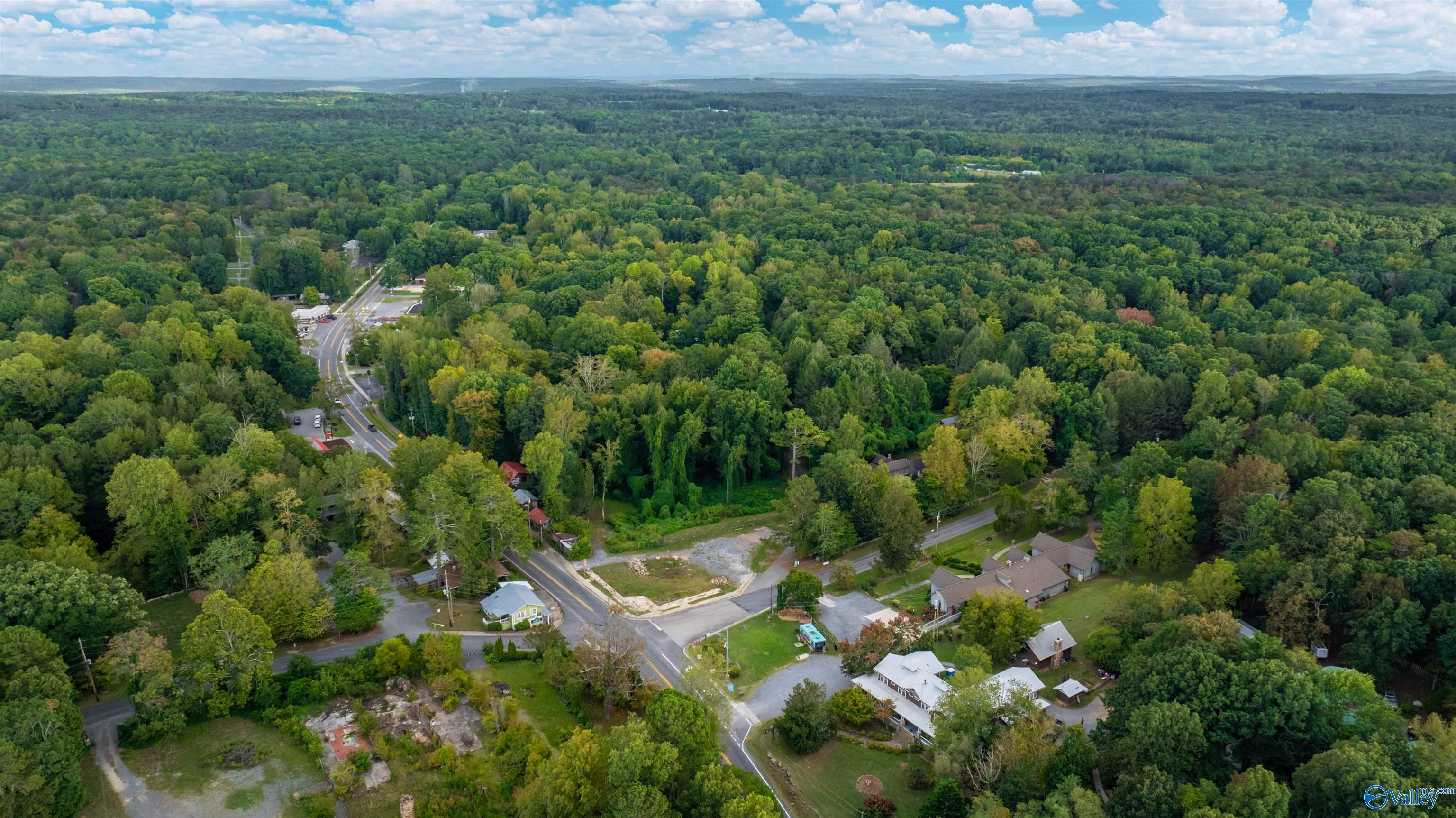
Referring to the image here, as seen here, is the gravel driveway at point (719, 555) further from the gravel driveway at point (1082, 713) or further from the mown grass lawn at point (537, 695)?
the gravel driveway at point (1082, 713)

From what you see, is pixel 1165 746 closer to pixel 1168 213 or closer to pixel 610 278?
pixel 610 278

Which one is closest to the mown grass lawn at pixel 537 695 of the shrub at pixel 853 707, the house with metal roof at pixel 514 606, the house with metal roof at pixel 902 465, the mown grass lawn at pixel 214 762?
the house with metal roof at pixel 514 606

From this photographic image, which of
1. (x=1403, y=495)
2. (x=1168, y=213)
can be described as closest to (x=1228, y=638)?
(x=1403, y=495)

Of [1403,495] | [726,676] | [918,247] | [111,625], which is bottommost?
[726,676]

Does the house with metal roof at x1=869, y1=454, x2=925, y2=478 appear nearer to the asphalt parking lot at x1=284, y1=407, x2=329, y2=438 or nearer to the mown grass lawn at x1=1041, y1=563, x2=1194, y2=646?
the mown grass lawn at x1=1041, y1=563, x2=1194, y2=646

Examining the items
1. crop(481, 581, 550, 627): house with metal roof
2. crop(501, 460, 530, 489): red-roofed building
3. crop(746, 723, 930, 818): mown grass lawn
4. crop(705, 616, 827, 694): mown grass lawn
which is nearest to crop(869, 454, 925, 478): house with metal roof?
crop(705, 616, 827, 694): mown grass lawn

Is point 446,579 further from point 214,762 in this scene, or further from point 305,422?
point 305,422
